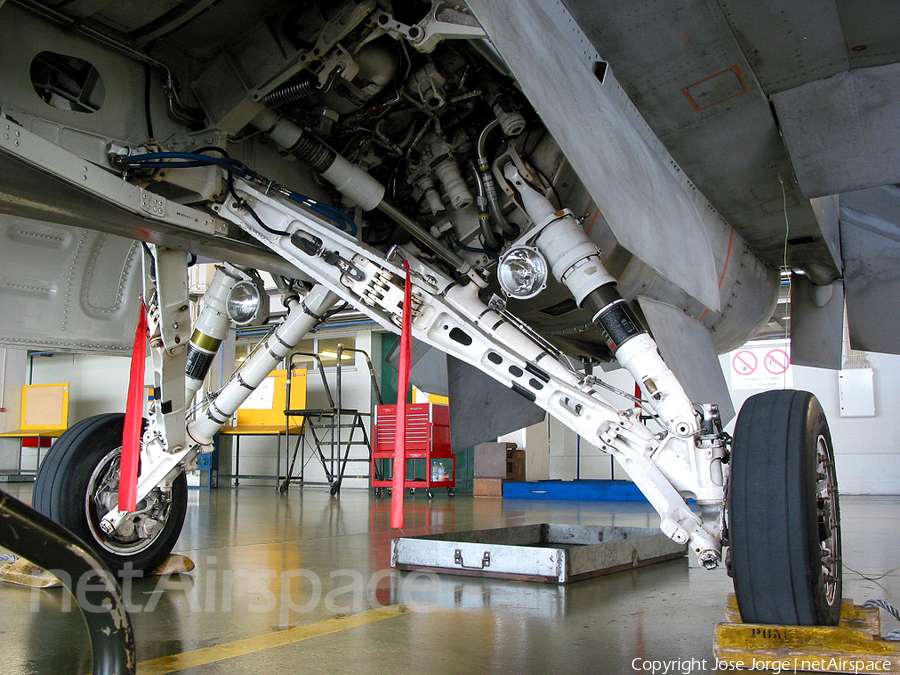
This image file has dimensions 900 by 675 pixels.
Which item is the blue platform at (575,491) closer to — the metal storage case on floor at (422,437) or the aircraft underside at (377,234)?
the metal storage case on floor at (422,437)

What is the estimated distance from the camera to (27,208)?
2.84m

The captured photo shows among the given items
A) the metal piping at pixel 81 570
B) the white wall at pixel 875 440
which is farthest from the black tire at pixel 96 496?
the white wall at pixel 875 440

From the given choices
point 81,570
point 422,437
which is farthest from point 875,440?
point 81,570

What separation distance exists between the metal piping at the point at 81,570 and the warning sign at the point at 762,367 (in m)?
16.3

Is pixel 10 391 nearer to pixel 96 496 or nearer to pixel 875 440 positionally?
pixel 96 496

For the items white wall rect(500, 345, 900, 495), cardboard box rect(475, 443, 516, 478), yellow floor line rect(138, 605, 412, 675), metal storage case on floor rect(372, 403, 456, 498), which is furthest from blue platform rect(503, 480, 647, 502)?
yellow floor line rect(138, 605, 412, 675)

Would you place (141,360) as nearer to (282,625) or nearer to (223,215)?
(223,215)

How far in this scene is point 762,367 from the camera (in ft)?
51.8

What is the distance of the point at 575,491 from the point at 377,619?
10625 millimetres

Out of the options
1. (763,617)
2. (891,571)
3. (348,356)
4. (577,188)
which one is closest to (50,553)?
(763,617)

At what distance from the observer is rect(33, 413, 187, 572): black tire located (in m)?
3.27

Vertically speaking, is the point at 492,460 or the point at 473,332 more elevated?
the point at 473,332

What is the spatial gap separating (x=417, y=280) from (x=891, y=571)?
290 centimetres

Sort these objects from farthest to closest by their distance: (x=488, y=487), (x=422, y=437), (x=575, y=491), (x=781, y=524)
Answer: (x=488, y=487) < (x=575, y=491) < (x=422, y=437) < (x=781, y=524)
